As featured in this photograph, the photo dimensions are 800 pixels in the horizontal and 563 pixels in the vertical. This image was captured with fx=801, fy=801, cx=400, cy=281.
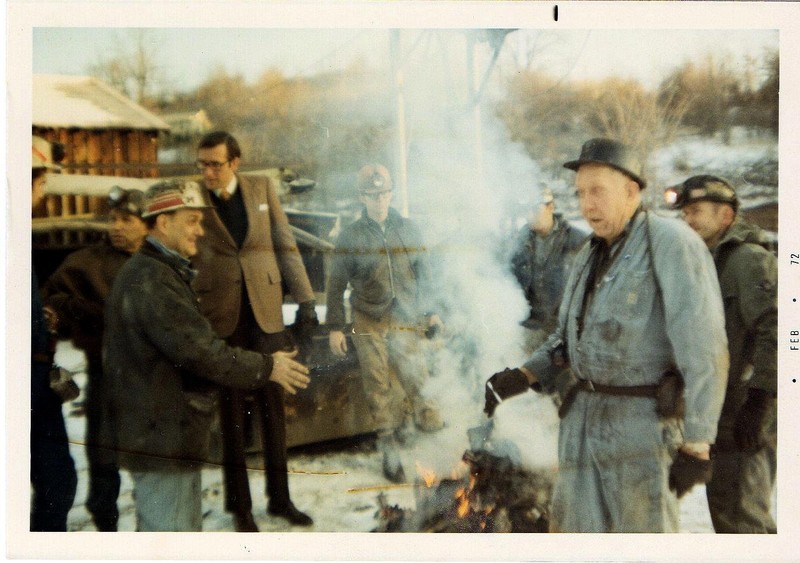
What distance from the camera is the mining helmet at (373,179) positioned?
313 centimetres

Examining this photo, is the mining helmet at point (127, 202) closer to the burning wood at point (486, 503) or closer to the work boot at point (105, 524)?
the work boot at point (105, 524)

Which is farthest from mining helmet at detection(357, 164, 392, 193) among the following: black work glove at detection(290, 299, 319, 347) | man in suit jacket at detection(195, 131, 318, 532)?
black work glove at detection(290, 299, 319, 347)

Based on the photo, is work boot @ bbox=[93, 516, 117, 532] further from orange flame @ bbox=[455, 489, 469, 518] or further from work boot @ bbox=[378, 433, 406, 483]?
orange flame @ bbox=[455, 489, 469, 518]

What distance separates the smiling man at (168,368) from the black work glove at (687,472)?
146cm

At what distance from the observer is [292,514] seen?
3143 mm

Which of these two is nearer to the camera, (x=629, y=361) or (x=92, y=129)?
(x=629, y=361)

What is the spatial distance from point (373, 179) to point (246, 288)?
651 millimetres

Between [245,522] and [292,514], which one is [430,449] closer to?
[292,514]

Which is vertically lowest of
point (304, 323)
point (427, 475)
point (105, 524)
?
point (105, 524)

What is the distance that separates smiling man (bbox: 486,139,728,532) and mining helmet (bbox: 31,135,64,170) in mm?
1961

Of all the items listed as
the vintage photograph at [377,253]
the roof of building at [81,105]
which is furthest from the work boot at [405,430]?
the roof of building at [81,105]

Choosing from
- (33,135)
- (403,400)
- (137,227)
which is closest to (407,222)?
(403,400)

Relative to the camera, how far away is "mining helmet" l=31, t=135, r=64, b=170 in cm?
313

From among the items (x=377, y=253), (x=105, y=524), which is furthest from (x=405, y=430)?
(x=105, y=524)
